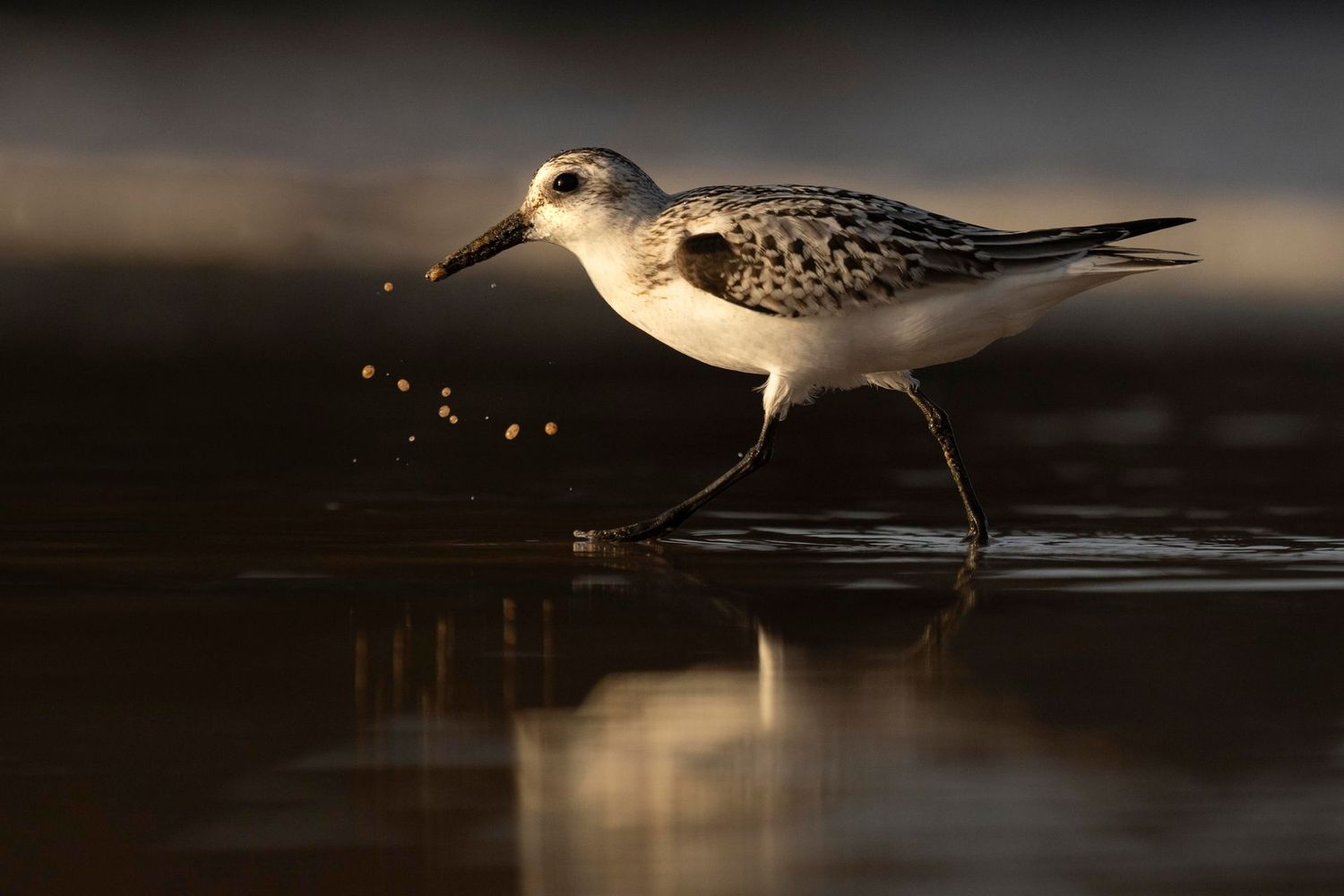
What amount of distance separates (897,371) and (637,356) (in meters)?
6.93

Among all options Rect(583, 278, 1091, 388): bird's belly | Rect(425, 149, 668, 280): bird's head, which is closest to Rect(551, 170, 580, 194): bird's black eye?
Rect(425, 149, 668, 280): bird's head

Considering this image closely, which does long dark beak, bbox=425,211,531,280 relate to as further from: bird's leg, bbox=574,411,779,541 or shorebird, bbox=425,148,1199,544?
bird's leg, bbox=574,411,779,541

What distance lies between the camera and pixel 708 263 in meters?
7.57

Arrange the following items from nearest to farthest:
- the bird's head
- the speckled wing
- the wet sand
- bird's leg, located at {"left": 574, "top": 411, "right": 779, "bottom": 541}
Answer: the wet sand < the speckled wing < bird's leg, located at {"left": 574, "top": 411, "right": 779, "bottom": 541} < the bird's head

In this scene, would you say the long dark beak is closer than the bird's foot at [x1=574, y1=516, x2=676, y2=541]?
No

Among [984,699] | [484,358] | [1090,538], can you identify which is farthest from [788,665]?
[484,358]

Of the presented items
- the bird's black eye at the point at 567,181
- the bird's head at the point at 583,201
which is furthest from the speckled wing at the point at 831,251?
the bird's black eye at the point at 567,181

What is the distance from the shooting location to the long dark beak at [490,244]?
8352 millimetres

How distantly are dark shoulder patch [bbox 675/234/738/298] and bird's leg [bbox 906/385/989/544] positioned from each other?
1049 mm

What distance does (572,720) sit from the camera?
4762 mm

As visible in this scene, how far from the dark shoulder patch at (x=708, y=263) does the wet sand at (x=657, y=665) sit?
0.89 metres

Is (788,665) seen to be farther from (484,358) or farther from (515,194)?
(515,194)

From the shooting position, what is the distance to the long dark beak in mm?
8352

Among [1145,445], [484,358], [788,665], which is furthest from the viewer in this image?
[484,358]
